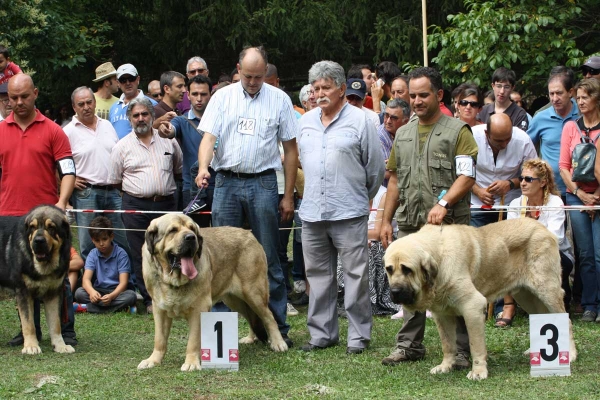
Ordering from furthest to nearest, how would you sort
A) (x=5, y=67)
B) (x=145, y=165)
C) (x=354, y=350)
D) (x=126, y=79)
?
(x=126, y=79), (x=5, y=67), (x=145, y=165), (x=354, y=350)

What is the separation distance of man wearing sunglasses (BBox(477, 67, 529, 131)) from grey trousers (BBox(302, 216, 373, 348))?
3326 millimetres

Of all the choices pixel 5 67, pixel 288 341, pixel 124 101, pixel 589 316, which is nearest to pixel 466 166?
pixel 288 341

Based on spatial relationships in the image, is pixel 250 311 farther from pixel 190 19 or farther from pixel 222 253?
pixel 190 19

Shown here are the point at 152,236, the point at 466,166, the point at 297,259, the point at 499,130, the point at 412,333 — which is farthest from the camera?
the point at 297,259

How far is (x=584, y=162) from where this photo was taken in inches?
352

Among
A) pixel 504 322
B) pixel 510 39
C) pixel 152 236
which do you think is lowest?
pixel 504 322

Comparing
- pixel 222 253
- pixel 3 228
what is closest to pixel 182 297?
pixel 222 253

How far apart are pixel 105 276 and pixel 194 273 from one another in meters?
3.77

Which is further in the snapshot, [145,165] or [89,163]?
[89,163]

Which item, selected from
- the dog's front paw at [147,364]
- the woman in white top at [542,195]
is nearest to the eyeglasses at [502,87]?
the woman in white top at [542,195]

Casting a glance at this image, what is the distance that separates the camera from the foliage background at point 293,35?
48.2 ft

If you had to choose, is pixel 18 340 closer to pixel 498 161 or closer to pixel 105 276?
pixel 105 276

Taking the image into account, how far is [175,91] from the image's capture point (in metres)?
11.4

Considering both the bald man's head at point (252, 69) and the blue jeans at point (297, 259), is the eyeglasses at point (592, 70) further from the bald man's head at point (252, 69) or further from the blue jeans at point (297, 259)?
the bald man's head at point (252, 69)
